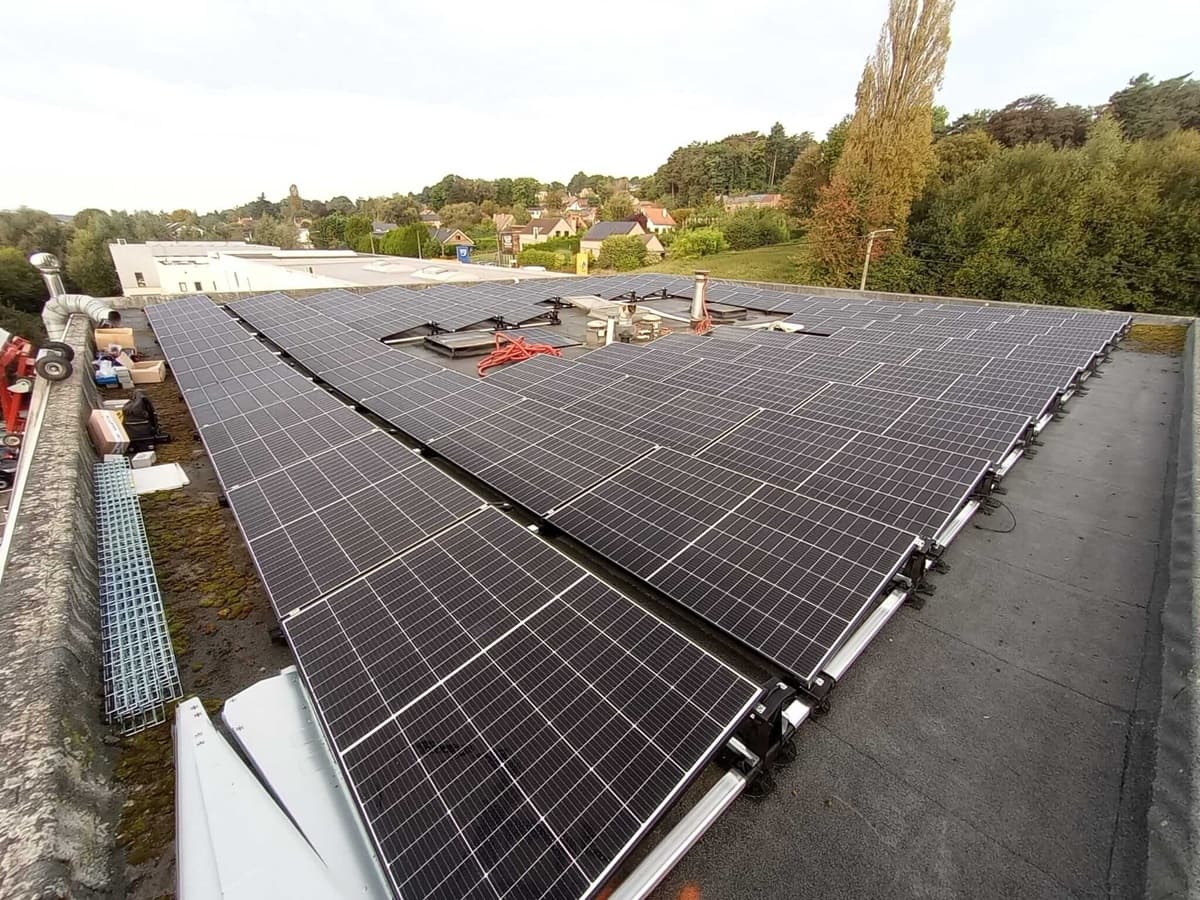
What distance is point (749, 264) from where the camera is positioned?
59.0 meters

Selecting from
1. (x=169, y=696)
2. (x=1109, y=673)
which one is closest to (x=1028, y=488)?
(x=1109, y=673)

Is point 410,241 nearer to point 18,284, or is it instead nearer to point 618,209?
point 618,209

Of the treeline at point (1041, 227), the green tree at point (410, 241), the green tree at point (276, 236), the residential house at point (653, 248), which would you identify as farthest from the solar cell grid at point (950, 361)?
the green tree at point (276, 236)

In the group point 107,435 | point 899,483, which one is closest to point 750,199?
point 899,483

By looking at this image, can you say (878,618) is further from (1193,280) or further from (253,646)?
(1193,280)

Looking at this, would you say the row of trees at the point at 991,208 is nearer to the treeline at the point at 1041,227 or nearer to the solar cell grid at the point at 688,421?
the treeline at the point at 1041,227

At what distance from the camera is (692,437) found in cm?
919

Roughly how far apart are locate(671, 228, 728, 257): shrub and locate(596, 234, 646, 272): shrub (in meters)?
7.12

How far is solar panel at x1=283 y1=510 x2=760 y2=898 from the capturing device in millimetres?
3182

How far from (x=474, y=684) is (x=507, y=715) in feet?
1.49

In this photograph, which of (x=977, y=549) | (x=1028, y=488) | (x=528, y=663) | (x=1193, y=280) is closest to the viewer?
(x=528, y=663)

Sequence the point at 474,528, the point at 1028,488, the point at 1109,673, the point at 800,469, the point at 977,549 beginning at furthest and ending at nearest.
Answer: the point at 1028,488 < the point at 800,469 < the point at 977,549 < the point at 474,528 < the point at 1109,673

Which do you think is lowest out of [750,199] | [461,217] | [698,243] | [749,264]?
[749,264]

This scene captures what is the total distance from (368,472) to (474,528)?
104 inches
